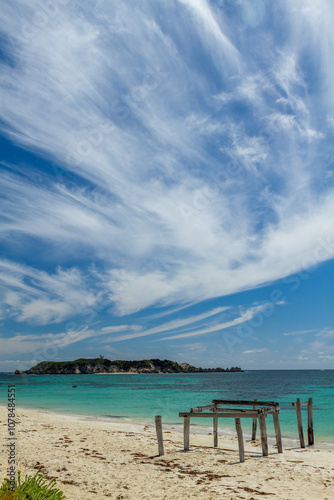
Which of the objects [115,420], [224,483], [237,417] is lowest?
[115,420]

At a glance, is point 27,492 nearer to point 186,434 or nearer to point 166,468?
point 166,468

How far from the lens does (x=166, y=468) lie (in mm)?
12273

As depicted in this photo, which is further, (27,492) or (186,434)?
(186,434)

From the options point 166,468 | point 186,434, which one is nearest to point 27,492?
point 166,468

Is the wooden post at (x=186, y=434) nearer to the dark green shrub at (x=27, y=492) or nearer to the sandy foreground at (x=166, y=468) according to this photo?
the sandy foreground at (x=166, y=468)

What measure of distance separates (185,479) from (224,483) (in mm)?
1109

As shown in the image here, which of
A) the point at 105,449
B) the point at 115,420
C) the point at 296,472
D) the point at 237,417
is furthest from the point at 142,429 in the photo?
the point at 296,472

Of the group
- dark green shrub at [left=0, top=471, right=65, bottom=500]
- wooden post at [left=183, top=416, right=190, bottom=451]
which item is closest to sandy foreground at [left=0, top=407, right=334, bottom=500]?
wooden post at [left=183, top=416, right=190, bottom=451]

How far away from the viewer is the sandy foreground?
9820mm

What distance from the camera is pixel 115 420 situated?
1089 inches

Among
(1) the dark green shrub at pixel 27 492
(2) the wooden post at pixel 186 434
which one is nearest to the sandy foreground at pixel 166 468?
(2) the wooden post at pixel 186 434

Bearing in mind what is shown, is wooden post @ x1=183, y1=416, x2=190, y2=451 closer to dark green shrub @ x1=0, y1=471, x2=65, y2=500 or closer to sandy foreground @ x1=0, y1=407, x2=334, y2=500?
sandy foreground @ x1=0, y1=407, x2=334, y2=500

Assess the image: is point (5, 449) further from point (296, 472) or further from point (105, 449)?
point (296, 472)

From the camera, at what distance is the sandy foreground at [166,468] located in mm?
9820
